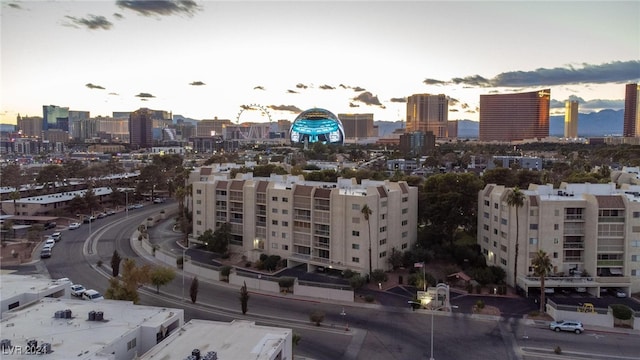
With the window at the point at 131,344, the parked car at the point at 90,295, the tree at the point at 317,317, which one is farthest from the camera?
the parked car at the point at 90,295

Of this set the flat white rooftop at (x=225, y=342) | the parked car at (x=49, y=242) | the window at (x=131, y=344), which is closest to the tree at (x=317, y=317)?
the flat white rooftop at (x=225, y=342)

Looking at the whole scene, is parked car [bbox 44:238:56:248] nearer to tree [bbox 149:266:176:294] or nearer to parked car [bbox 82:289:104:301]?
parked car [bbox 82:289:104:301]

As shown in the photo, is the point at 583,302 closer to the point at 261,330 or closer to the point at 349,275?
the point at 349,275

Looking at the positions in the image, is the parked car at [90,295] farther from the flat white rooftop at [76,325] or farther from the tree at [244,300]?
the tree at [244,300]

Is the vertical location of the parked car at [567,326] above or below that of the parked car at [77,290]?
below

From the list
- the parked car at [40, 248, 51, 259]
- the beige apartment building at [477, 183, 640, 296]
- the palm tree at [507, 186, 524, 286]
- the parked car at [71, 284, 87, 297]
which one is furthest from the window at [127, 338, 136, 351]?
the parked car at [40, 248, 51, 259]

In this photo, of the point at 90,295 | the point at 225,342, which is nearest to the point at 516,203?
the point at 225,342

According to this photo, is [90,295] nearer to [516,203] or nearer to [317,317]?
[317,317]
